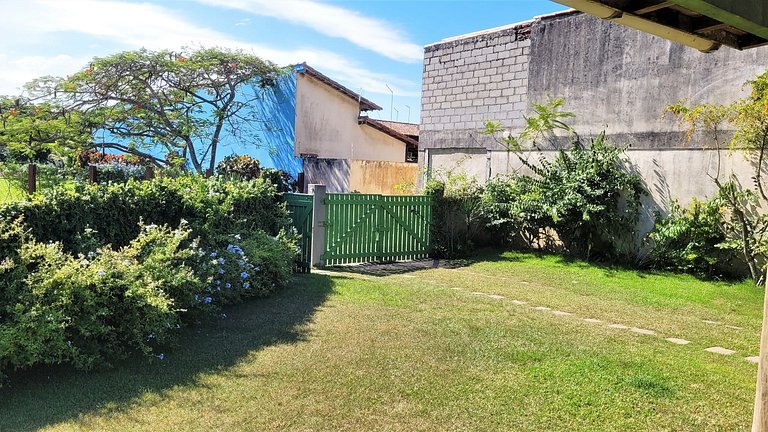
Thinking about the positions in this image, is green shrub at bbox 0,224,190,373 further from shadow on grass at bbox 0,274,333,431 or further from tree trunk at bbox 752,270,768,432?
tree trunk at bbox 752,270,768,432

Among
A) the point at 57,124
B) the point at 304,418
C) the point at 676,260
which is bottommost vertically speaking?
the point at 304,418

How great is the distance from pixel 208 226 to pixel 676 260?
8.04 metres

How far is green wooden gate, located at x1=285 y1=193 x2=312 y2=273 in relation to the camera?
10.2 metres

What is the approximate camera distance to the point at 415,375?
4.80 m

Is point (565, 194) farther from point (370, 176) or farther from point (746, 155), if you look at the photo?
point (370, 176)

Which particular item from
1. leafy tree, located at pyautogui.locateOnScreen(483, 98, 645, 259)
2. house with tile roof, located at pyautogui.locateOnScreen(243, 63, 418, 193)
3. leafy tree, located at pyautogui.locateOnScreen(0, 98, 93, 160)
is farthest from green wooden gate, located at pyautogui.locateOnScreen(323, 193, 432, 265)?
leafy tree, located at pyautogui.locateOnScreen(0, 98, 93, 160)

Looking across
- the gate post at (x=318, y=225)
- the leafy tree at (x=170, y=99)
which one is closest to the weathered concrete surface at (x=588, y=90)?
the gate post at (x=318, y=225)

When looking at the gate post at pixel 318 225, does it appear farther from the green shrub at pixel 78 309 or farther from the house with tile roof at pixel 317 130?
the house with tile roof at pixel 317 130

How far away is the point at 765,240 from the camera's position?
30.5 feet

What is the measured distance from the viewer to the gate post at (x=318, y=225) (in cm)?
1030

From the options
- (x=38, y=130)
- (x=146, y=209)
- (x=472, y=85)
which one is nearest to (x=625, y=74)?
(x=472, y=85)

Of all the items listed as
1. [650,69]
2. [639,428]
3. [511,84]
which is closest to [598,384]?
[639,428]

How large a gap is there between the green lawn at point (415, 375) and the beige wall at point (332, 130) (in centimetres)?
1402

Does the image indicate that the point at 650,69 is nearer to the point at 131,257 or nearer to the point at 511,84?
the point at 511,84
